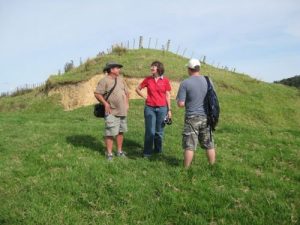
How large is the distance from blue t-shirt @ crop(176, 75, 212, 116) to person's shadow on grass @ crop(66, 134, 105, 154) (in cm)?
319

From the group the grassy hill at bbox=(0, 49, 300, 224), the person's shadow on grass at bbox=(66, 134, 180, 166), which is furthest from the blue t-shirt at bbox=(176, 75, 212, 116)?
the person's shadow on grass at bbox=(66, 134, 180, 166)

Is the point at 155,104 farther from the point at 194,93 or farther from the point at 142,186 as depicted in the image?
the point at 142,186

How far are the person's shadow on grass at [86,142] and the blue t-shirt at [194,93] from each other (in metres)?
3.19

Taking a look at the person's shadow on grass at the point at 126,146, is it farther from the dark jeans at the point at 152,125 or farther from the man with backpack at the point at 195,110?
the man with backpack at the point at 195,110

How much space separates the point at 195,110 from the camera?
363 inches

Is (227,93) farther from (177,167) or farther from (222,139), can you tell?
(177,167)

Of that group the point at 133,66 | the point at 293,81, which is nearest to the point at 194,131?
the point at 133,66

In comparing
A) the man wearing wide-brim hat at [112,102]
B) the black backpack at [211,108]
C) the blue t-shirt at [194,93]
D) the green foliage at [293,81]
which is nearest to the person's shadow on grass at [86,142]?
the man wearing wide-brim hat at [112,102]

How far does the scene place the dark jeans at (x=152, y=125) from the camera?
35.8 feet

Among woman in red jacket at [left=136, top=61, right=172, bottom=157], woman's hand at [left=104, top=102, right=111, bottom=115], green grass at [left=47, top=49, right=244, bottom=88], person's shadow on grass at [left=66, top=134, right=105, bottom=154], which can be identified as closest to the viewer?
woman's hand at [left=104, top=102, right=111, bottom=115]

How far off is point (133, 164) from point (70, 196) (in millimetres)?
2075

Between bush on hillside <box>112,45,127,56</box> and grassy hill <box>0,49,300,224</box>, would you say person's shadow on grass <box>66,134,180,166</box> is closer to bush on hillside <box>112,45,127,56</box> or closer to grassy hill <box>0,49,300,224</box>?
grassy hill <box>0,49,300,224</box>

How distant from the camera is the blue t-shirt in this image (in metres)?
9.19

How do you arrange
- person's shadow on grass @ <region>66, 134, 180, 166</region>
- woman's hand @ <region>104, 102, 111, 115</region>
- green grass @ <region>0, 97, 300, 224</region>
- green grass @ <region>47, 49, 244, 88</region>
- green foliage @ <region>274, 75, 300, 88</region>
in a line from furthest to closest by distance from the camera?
green foliage @ <region>274, 75, 300, 88</region>, green grass @ <region>47, 49, 244, 88</region>, person's shadow on grass @ <region>66, 134, 180, 166</region>, woman's hand @ <region>104, 102, 111, 115</region>, green grass @ <region>0, 97, 300, 224</region>
